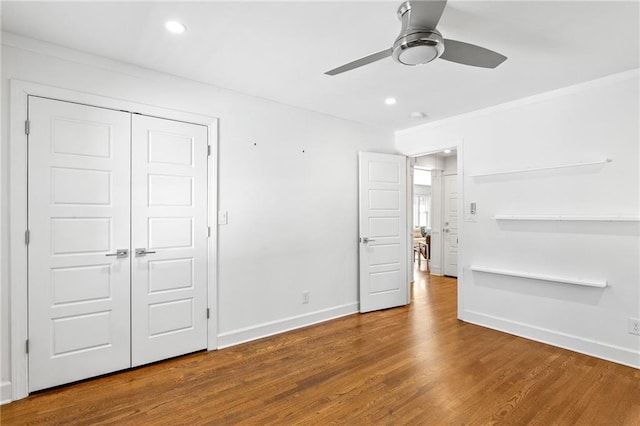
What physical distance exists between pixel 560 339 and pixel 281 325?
9.40 ft

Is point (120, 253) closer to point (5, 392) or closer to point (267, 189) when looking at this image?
point (5, 392)

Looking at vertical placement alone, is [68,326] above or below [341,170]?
below

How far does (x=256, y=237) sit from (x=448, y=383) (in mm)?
2216

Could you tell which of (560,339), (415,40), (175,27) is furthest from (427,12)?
(560,339)

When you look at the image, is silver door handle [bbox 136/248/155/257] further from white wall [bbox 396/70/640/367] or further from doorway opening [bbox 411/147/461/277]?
doorway opening [bbox 411/147/461/277]

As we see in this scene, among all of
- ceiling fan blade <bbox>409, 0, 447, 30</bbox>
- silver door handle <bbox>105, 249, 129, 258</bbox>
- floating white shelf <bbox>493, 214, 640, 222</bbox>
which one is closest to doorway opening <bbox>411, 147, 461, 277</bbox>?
floating white shelf <bbox>493, 214, 640, 222</bbox>

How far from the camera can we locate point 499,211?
12.3 ft

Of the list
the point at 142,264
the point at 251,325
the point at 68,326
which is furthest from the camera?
the point at 251,325

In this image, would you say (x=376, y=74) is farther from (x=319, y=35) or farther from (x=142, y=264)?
(x=142, y=264)

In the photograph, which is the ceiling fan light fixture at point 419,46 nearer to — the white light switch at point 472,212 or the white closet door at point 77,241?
the white closet door at point 77,241

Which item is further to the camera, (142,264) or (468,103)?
(468,103)

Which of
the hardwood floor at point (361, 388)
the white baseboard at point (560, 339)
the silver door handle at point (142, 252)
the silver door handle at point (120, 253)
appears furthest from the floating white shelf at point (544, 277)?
the silver door handle at point (120, 253)

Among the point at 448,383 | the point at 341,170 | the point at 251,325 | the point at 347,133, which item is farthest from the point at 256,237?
the point at 448,383

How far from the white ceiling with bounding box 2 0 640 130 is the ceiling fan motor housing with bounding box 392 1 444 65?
0.54ft
